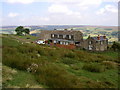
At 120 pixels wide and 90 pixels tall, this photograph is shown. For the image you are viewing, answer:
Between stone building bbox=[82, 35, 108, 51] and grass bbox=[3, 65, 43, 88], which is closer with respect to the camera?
grass bbox=[3, 65, 43, 88]

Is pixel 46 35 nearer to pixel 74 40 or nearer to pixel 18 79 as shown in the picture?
pixel 74 40

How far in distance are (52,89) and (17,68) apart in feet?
13.4

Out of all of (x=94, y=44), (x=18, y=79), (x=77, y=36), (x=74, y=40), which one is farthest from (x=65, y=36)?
(x=18, y=79)

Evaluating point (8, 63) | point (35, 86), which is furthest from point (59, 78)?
point (8, 63)

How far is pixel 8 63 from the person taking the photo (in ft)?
35.9

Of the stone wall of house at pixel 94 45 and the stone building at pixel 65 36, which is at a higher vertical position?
the stone building at pixel 65 36

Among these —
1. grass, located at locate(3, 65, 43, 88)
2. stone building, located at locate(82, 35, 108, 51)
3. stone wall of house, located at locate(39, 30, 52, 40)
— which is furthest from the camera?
stone wall of house, located at locate(39, 30, 52, 40)

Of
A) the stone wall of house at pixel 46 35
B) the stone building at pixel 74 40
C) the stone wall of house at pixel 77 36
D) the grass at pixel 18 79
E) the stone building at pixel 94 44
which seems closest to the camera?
the grass at pixel 18 79

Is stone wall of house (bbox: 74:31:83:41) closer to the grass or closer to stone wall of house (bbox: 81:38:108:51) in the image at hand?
stone wall of house (bbox: 81:38:108:51)

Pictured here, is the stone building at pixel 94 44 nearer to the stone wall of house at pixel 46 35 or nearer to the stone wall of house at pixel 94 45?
the stone wall of house at pixel 94 45

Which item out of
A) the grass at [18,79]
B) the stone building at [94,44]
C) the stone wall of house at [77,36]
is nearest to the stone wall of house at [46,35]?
the stone wall of house at [77,36]

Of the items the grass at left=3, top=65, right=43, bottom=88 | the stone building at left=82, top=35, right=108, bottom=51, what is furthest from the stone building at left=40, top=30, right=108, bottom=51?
the grass at left=3, top=65, right=43, bottom=88

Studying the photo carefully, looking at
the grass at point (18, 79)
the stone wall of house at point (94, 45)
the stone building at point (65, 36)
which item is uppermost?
the stone building at point (65, 36)

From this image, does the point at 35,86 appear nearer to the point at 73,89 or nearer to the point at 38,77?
the point at 38,77
